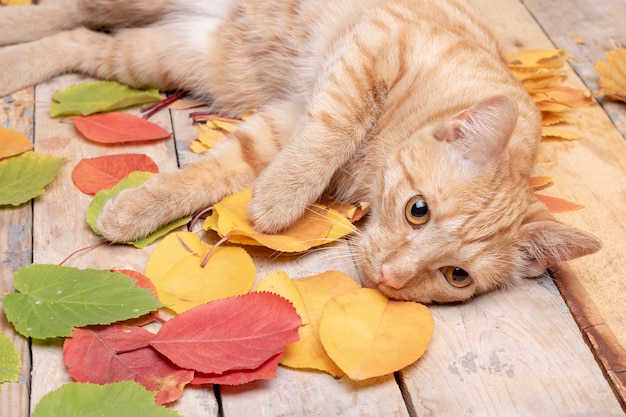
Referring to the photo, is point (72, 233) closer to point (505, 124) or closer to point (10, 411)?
point (10, 411)

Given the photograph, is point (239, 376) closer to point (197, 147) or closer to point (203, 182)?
point (203, 182)

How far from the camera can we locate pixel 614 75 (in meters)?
2.55

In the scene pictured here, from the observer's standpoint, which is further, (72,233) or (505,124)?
(72,233)

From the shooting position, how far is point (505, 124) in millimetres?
1586

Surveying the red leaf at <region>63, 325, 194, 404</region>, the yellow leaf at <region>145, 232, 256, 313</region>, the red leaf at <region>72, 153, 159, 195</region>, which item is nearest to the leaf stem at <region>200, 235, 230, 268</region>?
the yellow leaf at <region>145, 232, 256, 313</region>

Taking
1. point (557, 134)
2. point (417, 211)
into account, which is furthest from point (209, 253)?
point (557, 134)

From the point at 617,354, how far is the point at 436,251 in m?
0.47

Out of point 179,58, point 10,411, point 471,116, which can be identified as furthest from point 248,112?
point 10,411

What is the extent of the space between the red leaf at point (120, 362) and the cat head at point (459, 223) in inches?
20.1

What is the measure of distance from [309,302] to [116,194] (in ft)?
1.96

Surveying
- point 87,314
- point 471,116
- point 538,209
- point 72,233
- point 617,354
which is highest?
point 471,116

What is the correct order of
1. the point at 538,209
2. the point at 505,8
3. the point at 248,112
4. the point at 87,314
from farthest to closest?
A: the point at 505,8
the point at 248,112
the point at 538,209
the point at 87,314

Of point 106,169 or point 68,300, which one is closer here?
point 68,300

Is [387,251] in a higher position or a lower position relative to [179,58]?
higher
